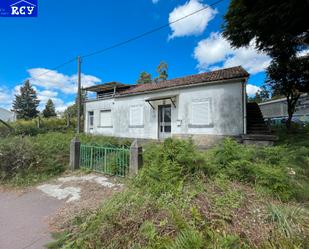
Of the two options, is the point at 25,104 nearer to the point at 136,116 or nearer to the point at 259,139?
the point at 136,116

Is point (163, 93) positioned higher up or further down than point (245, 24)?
further down

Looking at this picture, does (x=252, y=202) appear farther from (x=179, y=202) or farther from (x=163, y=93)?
(x=163, y=93)

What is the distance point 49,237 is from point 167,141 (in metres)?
2.86

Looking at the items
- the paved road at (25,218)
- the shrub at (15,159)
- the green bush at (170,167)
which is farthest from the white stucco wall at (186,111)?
the paved road at (25,218)

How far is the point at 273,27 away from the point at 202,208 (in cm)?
892

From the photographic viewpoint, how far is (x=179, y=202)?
290 cm

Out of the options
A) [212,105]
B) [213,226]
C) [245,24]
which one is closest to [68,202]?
[213,226]

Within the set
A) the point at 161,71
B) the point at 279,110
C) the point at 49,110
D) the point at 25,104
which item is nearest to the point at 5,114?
the point at 25,104

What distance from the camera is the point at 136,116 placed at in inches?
517

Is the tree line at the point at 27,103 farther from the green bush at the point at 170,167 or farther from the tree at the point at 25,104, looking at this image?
the green bush at the point at 170,167

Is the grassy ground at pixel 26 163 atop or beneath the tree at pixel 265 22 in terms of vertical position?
beneath

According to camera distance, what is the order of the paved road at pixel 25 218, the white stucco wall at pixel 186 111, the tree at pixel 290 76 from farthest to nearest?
the tree at pixel 290 76
the white stucco wall at pixel 186 111
the paved road at pixel 25 218

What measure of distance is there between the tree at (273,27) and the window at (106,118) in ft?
32.9

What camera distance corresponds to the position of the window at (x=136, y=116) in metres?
12.9
